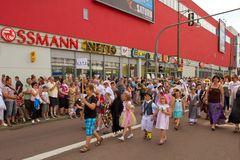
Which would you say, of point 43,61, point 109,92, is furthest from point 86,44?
point 109,92

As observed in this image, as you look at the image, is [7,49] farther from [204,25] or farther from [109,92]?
[204,25]

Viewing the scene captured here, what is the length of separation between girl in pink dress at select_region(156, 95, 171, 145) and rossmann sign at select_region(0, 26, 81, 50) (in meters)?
9.88

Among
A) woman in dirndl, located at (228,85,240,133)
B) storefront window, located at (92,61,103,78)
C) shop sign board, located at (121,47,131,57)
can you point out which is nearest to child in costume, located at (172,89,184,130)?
woman in dirndl, located at (228,85,240,133)

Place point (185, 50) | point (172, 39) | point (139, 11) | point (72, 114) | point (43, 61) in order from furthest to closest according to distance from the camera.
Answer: point (185, 50), point (172, 39), point (139, 11), point (43, 61), point (72, 114)

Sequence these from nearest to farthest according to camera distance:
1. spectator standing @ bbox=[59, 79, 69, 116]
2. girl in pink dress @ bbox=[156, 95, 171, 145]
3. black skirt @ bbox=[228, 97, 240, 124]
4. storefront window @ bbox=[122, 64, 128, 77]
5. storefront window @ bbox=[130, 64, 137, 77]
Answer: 1. girl in pink dress @ bbox=[156, 95, 171, 145]
2. black skirt @ bbox=[228, 97, 240, 124]
3. spectator standing @ bbox=[59, 79, 69, 116]
4. storefront window @ bbox=[122, 64, 128, 77]
5. storefront window @ bbox=[130, 64, 137, 77]

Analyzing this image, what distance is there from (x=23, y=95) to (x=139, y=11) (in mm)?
18195

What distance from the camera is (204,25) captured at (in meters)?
50.3

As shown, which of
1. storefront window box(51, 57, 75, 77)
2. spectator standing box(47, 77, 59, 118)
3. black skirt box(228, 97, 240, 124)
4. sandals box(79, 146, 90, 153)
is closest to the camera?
sandals box(79, 146, 90, 153)

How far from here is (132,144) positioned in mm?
7074

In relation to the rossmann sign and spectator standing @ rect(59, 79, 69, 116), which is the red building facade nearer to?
the rossmann sign

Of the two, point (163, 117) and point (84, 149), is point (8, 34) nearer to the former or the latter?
point (84, 149)

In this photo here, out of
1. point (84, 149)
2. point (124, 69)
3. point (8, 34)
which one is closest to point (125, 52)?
point (124, 69)

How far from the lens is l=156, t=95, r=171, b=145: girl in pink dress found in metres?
7.24

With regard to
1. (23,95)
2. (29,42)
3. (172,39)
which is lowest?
(23,95)
